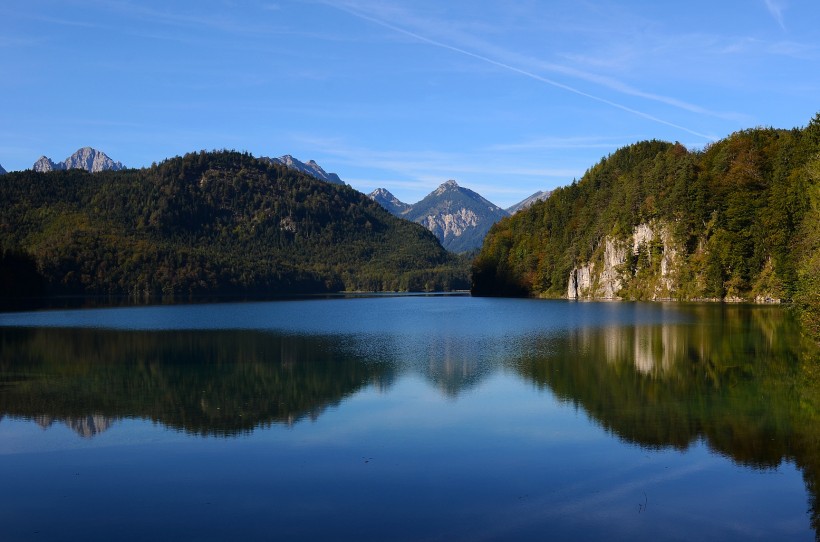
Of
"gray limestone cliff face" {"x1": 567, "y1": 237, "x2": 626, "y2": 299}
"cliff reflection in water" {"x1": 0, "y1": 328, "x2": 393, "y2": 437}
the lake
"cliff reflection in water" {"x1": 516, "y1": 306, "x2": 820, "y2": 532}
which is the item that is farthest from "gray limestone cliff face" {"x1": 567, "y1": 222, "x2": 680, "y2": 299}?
"cliff reflection in water" {"x1": 0, "y1": 328, "x2": 393, "y2": 437}

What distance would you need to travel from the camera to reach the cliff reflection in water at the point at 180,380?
1046 inches

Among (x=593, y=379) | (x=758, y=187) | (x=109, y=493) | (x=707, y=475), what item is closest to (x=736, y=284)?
(x=758, y=187)

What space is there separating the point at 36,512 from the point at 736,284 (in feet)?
333

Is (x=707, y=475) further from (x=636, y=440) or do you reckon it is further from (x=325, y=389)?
(x=325, y=389)

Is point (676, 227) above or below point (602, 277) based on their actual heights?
above

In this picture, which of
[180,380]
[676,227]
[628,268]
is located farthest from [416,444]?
[628,268]

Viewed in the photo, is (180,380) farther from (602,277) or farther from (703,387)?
(602,277)

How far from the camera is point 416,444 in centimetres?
2205

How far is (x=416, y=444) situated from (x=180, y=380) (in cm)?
1665

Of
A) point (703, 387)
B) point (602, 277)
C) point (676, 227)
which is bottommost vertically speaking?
point (703, 387)

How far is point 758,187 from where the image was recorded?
10400 centimetres

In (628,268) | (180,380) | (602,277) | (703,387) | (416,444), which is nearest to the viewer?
(416,444)

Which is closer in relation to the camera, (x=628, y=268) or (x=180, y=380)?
(x=180, y=380)

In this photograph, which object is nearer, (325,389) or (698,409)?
(698,409)
